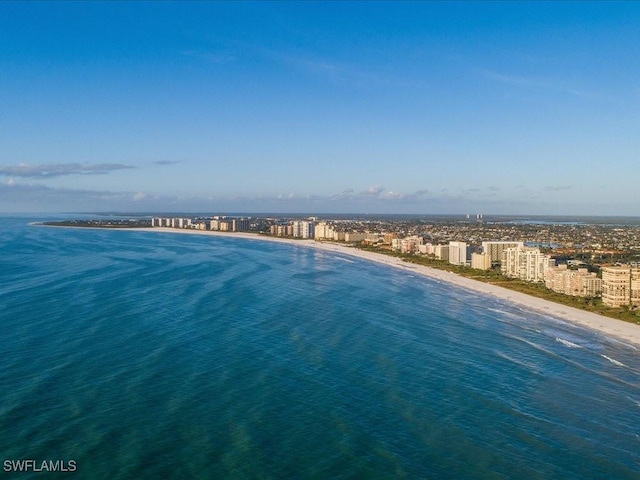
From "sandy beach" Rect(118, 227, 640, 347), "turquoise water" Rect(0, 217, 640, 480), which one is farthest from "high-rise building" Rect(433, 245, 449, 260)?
"turquoise water" Rect(0, 217, 640, 480)

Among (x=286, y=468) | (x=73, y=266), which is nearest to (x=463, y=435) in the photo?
(x=286, y=468)

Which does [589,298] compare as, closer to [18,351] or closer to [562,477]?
[562,477]

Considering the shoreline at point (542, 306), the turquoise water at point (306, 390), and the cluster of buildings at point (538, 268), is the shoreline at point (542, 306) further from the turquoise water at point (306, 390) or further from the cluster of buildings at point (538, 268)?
the cluster of buildings at point (538, 268)

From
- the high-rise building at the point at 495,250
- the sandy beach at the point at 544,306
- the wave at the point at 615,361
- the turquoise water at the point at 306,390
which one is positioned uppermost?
the high-rise building at the point at 495,250

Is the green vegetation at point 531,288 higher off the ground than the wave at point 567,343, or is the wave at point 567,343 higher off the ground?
the wave at point 567,343

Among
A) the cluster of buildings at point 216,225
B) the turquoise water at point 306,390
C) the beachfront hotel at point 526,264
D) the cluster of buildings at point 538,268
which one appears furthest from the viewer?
the cluster of buildings at point 216,225

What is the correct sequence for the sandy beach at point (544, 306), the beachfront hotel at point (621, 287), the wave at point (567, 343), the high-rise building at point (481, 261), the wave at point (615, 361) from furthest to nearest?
the high-rise building at point (481, 261) → the beachfront hotel at point (621, 287) → the sandy beach at point (544, 306) → the wave at point (567, 343) → the wave at point (615, 361)

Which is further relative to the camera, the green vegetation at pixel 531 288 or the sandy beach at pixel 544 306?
the green vegetation at pixel 531 288

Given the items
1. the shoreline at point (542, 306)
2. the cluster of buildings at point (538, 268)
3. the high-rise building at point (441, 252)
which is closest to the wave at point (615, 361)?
the shoreline at point (542, 306)
